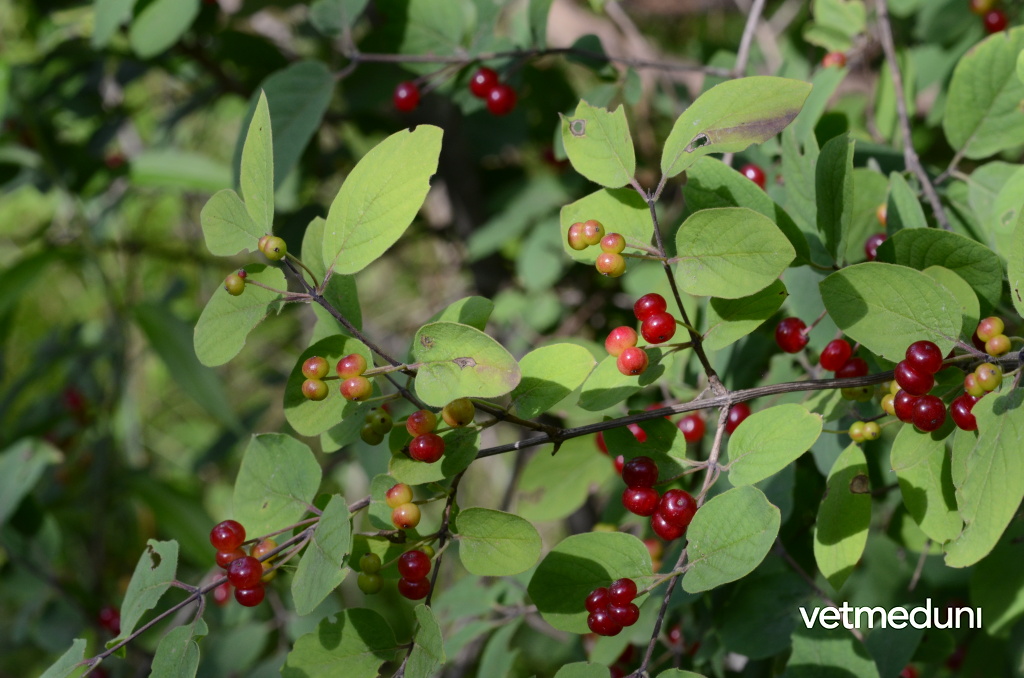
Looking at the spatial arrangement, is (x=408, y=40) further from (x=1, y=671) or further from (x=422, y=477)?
(x=1, y=671)

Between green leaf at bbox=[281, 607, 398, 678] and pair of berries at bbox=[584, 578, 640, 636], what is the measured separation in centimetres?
18

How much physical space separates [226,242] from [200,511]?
4.11 feet

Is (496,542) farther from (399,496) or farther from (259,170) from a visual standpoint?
(259,170)

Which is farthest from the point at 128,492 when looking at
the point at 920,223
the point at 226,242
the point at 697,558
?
the point at 920,223

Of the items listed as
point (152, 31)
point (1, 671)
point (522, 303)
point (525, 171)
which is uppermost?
point (152, 31)

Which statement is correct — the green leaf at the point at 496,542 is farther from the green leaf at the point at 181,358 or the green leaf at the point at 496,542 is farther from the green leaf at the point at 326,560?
the green leaf at the point at 181,358

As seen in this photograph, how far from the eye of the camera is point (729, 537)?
2.00 ft

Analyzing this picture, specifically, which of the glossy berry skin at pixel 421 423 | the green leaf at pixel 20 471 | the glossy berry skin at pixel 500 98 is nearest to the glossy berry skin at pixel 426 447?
the glossy berry skin at pixel 421 423

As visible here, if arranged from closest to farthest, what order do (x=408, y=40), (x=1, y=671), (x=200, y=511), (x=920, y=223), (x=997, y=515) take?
(x=997, y=515) < (x=920, y=223) < (x=408, y=40) < (x=200, y=511) < (x=1, y=671)

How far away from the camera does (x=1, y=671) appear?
205 cm

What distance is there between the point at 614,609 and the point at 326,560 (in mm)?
237

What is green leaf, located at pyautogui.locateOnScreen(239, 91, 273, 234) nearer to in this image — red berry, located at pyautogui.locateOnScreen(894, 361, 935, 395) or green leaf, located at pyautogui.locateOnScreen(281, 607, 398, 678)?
green leaf, located at pyautogui.locateOnScreen(281, 607, 398, 678)

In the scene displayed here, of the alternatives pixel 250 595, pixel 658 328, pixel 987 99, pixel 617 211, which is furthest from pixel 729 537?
pixel 987 99

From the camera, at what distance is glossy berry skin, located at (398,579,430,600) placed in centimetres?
68
